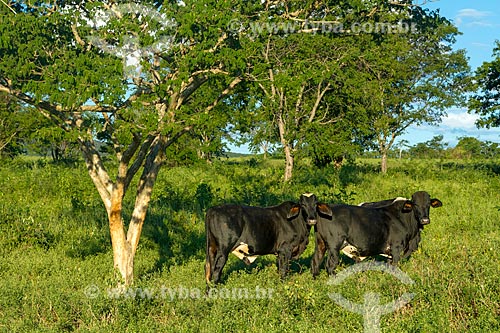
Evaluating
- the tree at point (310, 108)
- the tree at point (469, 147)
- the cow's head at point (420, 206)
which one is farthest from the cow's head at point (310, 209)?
the tree at point (469, 147)

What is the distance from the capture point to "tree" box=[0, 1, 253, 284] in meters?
10.0

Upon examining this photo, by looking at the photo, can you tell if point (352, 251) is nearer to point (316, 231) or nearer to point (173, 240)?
point (316, 231)

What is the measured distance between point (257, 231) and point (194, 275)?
71.8 inches

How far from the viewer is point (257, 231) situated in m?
11.8

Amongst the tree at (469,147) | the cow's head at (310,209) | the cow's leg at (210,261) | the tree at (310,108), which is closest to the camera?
the cow's leg at (210,261)

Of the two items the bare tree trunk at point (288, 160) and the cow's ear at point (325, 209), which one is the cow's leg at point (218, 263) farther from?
the bare tree trunk at point (288, 160)

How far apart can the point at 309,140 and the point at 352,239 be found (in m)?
16.7

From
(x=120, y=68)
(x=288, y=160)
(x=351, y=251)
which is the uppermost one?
(x=120, y=68)

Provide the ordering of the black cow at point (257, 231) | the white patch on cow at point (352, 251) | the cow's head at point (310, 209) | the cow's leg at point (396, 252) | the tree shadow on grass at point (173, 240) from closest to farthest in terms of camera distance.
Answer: the black cow at point (257, 231) < the cow's head at point (310, 209) < the white patch on cow at point (352, 251) < the cow's leg at point (396, 252) < the tree shadow on grass at point (173, 240)

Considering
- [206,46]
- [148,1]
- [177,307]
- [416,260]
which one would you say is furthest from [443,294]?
[148,1]

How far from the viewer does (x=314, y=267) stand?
38.7ft

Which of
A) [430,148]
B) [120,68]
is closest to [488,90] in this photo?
[120,68]

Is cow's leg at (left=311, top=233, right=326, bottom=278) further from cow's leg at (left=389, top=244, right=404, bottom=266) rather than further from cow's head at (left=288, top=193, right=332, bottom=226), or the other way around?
cow's leg at (left=389, top=244, right=404, bottom=266)

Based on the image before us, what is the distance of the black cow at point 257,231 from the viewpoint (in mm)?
11398
